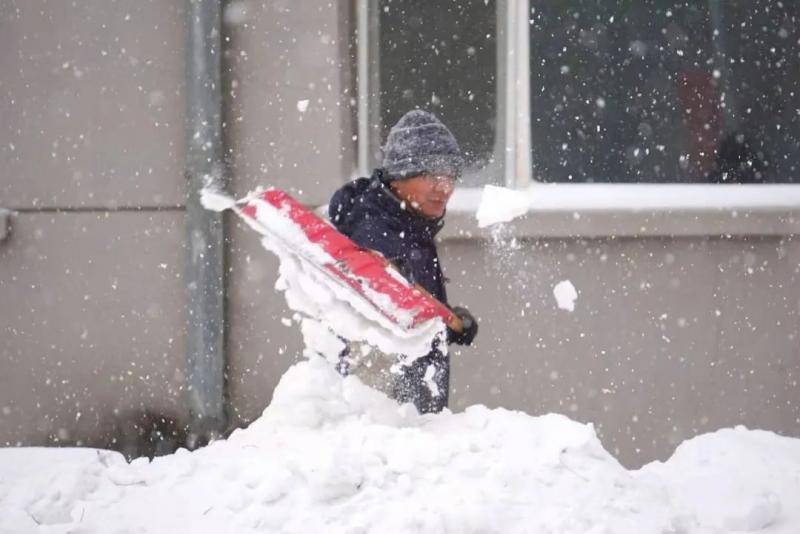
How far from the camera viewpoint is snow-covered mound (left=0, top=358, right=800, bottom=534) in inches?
95.5

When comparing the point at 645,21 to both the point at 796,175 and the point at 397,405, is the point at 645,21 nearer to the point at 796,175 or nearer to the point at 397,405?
the point at 796,175

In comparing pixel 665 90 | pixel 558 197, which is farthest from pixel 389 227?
pixel 665 90

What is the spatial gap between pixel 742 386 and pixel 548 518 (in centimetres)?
310

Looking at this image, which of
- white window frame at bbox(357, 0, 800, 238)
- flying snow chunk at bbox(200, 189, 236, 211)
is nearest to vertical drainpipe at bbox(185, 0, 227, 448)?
flying snow chunk at bbox(200, 189, 236, 211)

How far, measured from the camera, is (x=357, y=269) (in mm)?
3074

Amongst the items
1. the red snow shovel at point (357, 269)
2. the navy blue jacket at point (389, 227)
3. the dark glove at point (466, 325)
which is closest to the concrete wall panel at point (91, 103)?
the navy blue jacket at point (389, 227)

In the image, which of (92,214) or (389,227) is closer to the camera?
(389,227)

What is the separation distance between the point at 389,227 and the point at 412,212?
152mm

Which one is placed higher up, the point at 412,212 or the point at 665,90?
the point at 665,90

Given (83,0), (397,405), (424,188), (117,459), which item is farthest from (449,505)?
(83,0)

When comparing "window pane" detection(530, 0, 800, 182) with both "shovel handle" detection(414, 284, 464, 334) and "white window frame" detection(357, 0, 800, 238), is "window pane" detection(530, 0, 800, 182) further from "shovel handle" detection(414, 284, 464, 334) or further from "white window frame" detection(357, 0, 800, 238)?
"shovel handle" detection(414, 284, 464, 334)

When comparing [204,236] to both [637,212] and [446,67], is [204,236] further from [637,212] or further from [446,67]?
[637,212]

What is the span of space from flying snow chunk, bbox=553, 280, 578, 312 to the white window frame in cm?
26

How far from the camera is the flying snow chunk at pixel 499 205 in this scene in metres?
4.94
